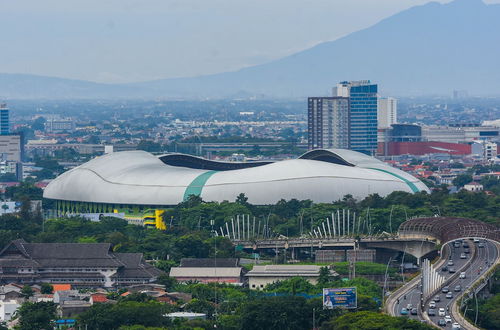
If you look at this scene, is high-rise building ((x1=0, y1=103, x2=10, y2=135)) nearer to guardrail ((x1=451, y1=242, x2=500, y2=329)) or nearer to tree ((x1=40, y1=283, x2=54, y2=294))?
guardrail ((x1=451, y1=242, x2=500, y2=329))

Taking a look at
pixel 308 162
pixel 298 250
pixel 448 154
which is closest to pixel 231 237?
pixel 298 250

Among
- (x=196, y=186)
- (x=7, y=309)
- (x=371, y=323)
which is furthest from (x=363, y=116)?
(x=371, y=323)

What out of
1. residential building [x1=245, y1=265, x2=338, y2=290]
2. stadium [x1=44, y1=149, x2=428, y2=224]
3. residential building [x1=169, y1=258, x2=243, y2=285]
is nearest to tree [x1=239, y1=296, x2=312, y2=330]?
residential building [x1=245, y1=265, x2=338, y2=290]

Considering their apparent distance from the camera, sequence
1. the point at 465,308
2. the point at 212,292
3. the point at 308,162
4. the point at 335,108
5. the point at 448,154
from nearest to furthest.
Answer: the point at 465,308, the point at 212,292, the point at 308,162, the point at 335,108, the point at 448,154

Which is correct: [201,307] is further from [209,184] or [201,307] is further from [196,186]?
[209,184]

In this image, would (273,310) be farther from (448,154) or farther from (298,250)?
(448,154)

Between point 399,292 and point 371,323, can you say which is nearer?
point 371,323

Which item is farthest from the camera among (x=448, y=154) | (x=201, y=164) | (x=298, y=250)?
(x=448, y=154)
